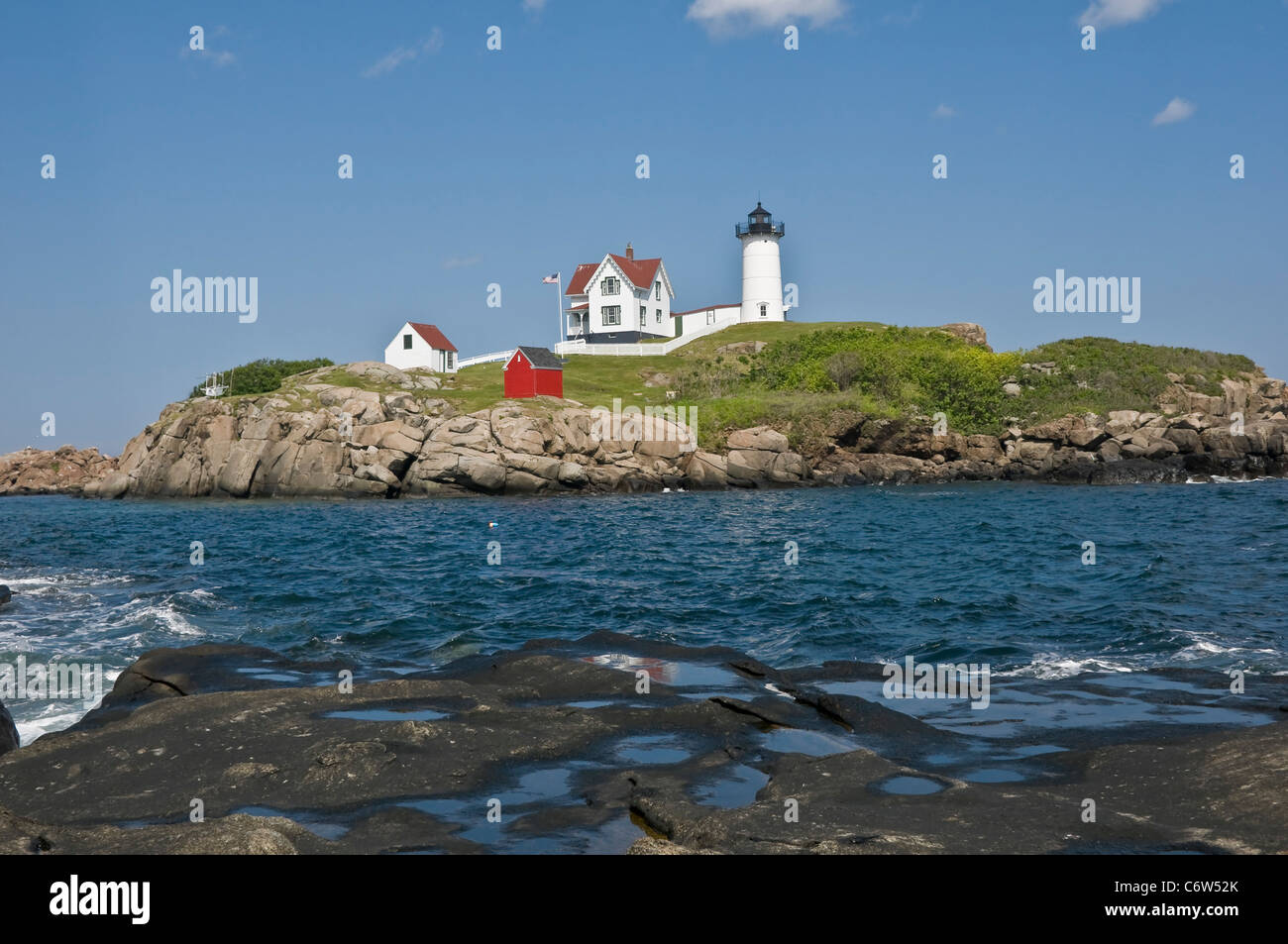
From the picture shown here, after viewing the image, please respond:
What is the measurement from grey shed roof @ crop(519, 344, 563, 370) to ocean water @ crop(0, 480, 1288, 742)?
31.6m

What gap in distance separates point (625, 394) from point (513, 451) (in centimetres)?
2136

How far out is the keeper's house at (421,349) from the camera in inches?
3880

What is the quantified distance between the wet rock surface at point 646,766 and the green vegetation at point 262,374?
81994mm

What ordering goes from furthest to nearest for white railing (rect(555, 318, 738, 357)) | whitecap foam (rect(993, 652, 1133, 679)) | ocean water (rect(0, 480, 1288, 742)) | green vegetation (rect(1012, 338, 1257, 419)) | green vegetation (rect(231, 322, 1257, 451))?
white railing (rect(555, 318, 738, 357)), green vegetation (rect(1012, 338, 1257, 419)), green vegetation (rect(231, 322, 1257, 451)), ocean water (rect(0, 480, 1288, 742)), whitecap foam (rect(993, 652, 1133, 679))

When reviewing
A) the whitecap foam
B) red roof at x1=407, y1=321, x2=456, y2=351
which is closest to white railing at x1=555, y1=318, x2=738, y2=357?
red roof at x1=407, y1=321, x2=456, y2=351

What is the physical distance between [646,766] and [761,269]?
347ft

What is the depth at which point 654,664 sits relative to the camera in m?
18.3

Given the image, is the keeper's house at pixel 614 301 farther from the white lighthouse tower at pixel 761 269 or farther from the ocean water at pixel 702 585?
the ocean water at pixel 702 585

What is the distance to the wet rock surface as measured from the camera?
924 cm

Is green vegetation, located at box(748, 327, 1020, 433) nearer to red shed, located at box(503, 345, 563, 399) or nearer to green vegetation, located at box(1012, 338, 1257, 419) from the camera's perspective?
green vegetation, located at box(1012, 338, 1257, 419)

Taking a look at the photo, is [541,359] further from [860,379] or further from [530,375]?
[860,379]

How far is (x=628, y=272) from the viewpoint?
10888 cm

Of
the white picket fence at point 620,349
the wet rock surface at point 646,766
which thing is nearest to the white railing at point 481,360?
the white picket fence at point 620,349
